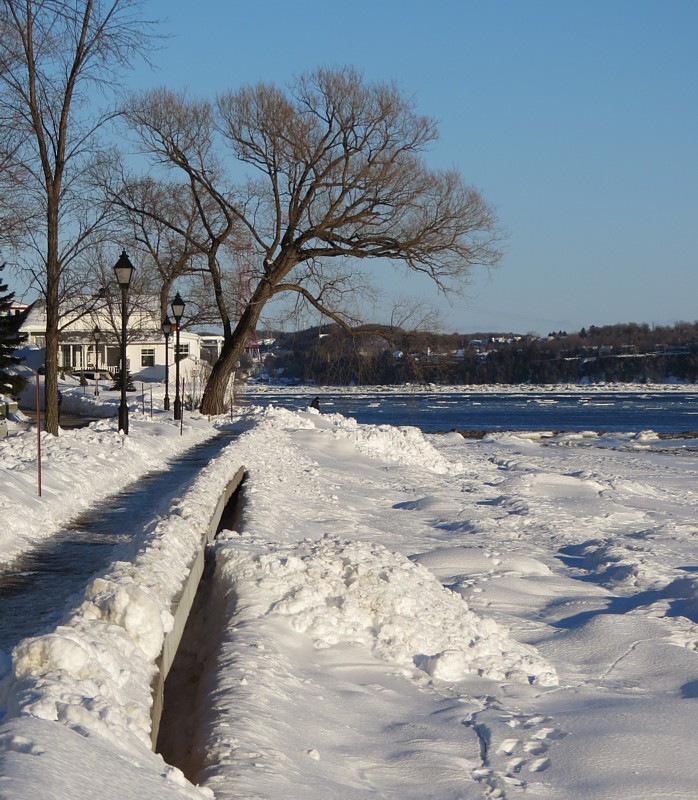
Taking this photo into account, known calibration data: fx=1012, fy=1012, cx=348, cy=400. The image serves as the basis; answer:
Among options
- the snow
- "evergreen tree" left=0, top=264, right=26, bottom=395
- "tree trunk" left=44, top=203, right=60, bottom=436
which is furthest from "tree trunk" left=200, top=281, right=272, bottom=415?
the snow

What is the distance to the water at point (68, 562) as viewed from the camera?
7.31 metres

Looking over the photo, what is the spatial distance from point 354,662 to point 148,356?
8856 cm

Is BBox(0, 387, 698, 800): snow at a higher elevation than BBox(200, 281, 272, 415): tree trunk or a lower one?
lower

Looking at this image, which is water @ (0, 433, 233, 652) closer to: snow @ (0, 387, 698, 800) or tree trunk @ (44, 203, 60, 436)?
snow @ (0, 387, 698, 800)

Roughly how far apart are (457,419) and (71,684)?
7573 centimetres

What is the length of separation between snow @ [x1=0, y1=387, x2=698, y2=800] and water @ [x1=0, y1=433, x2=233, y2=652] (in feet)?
0.82

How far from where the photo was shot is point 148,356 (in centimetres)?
9388

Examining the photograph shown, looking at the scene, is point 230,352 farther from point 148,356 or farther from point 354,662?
point 148,356

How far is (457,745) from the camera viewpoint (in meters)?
6.19

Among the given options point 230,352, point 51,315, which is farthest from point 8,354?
point 51,315

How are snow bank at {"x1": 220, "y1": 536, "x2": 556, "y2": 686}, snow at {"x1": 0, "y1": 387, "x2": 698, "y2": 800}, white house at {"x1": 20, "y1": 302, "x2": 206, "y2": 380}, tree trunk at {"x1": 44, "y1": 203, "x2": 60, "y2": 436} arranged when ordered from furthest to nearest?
white house at {"x1": 20, "y1": 302, "x2": 206, "y2": 380}
tree trunk at {"x1": 44, "y1": 203, "x2": 60, "y2": 436}
snow bank at {"x1": 220, "y1": 536, "x2": 556, "y2": 686}
snow at {"x1": 0, "y1": 387, "x2": 698, "y2": 800}

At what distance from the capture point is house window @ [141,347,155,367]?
93.5 meters

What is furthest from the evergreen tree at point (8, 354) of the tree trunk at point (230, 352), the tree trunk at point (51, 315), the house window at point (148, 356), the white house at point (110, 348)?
the house window at point (148, 356)

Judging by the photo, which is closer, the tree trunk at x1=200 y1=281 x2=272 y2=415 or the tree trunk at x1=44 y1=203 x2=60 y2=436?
the tree trunk at x1=44 y1=203 x2=60 y2=436
